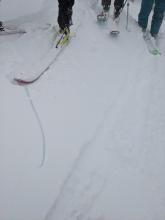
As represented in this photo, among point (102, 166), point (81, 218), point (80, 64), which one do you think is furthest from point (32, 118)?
point (80, 64)

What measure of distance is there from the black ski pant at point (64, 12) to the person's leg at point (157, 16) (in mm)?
1904

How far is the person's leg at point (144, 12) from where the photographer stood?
247 inches

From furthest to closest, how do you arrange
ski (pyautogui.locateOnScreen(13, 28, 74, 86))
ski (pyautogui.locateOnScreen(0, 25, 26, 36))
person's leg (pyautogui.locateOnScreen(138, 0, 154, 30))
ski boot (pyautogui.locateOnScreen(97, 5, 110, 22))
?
person's leg (pyautogui.locateOnScreen(138, 0, 154, 30)), ski boot (pyautogui.locateOnScreen(97, 5, 110, 22)), ski (pyautogui.locateOnScreen(0, 25, 26, 36)), ski (pyautogui.locateOnScreen(13, 28, 74, 86))

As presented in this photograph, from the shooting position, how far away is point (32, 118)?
364 centimetres

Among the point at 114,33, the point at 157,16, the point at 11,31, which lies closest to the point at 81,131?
the point at 11,31

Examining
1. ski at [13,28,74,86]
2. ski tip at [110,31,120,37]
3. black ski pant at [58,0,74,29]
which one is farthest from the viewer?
ski tip at [110,31,120,37]

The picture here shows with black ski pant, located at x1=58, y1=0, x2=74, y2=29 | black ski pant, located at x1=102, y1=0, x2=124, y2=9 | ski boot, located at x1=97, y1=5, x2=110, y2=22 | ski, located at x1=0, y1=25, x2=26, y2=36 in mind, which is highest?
black ski pant, located at x1=58, y1=0, x2=74, y2=29

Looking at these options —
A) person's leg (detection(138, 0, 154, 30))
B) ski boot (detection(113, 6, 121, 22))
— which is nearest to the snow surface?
ski boot (detection(113, 6, 121, 22))

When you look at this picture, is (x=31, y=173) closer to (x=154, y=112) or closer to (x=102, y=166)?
(x=102, y=166)

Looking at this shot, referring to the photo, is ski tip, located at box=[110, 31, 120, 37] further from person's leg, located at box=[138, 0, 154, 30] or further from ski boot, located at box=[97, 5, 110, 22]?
person's leg, located at box=[138, 0, 154, 30]

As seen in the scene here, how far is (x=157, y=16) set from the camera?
20.5ft

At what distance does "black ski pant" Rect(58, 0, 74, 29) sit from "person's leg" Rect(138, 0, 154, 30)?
1.83m

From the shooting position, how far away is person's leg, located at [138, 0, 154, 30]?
6.27 meters

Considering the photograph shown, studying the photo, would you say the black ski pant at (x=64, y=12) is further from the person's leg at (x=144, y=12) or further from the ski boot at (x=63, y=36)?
the person's leg at (x=144, y=12)
